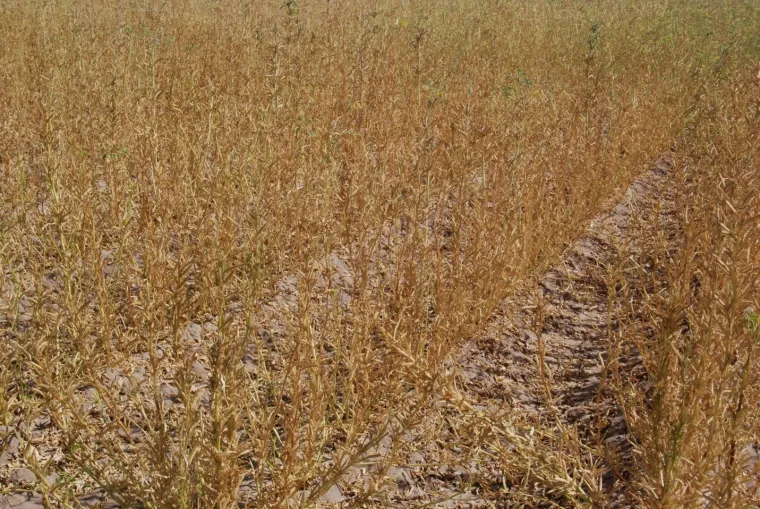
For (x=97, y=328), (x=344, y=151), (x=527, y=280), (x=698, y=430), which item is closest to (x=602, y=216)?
(x=527, y=280)

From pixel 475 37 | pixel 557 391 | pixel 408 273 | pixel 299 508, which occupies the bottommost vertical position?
pixel 557 391

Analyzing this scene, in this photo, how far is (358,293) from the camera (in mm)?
2912

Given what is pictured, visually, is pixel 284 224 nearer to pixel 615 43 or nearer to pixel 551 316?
pixel 551 316

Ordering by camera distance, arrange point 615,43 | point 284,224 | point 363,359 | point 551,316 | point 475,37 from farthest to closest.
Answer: point 615,43 < point 475,37 < point 551,316 < point 284,224 < point 363,359

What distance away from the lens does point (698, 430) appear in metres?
1.82

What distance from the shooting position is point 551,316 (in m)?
3.28

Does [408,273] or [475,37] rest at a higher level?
[475,37]

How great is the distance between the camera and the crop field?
1.76 m

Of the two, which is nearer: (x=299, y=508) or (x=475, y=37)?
(x=299, y=508)

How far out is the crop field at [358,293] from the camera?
1759mm

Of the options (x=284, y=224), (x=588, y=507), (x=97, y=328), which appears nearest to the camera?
(x=588, y=507)

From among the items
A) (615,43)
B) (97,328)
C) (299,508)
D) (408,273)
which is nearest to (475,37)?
(615,43)

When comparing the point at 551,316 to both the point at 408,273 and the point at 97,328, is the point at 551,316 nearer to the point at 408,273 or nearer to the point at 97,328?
the point at 408,273

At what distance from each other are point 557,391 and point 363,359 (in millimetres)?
966
